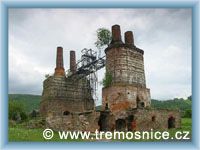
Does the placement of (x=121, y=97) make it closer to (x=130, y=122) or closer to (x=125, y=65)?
(x=125, y=65)

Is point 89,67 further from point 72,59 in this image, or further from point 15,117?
point 15,117

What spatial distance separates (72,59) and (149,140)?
24.4 metres

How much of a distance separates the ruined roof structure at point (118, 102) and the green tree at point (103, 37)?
76.5 inches

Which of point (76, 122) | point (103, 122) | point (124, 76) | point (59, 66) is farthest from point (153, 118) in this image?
point (59, 66)

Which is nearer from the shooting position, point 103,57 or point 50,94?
point 103,57

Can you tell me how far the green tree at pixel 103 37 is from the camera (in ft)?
110

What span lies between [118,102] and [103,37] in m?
7.28

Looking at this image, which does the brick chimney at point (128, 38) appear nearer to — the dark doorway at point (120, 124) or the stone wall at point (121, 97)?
the stone wall at point (121, 97)

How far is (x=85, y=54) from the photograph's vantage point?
34438 millimetres

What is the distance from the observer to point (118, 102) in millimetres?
29844

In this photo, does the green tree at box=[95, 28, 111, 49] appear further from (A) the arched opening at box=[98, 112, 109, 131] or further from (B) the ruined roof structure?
(A) the arched opening at box=[98, 112, 109, 131]

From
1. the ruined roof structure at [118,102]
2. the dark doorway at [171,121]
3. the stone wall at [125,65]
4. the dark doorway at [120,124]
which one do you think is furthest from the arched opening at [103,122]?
the dark doorway at [171,121]

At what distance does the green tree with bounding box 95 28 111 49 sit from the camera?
33.4 metres
